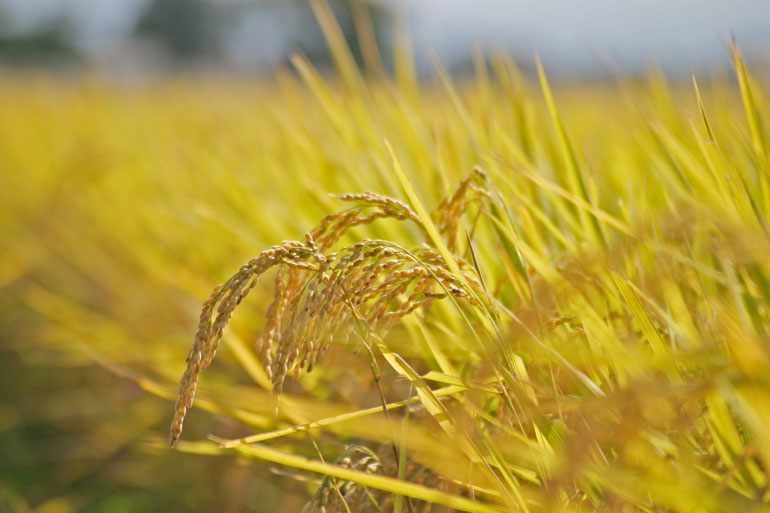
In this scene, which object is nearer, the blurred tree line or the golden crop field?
the golden crop field

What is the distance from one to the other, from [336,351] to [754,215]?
58 centimetres

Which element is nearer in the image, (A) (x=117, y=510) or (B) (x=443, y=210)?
(B) (x=443, y=210)

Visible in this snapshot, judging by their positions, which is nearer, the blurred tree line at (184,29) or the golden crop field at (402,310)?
A: the golden crop field at (402,310)

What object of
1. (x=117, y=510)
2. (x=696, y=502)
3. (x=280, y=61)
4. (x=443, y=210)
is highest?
(x=280, y=61)

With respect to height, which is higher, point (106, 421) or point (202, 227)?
point (202, 227)

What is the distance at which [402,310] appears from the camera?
1.99 ft

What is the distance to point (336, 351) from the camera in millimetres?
956

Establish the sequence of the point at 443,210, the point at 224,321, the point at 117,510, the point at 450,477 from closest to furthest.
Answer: the point at 224,321, the point at 450,477, the point at 443,210, the point at 117,510

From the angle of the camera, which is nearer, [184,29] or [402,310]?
[402,310]

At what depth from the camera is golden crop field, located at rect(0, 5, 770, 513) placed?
1.83 feet

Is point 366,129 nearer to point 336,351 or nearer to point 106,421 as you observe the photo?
point 336,351

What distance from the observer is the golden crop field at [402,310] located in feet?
1.83

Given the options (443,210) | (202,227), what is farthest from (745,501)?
(202,227)

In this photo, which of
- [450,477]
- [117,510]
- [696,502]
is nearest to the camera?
[696,502]
